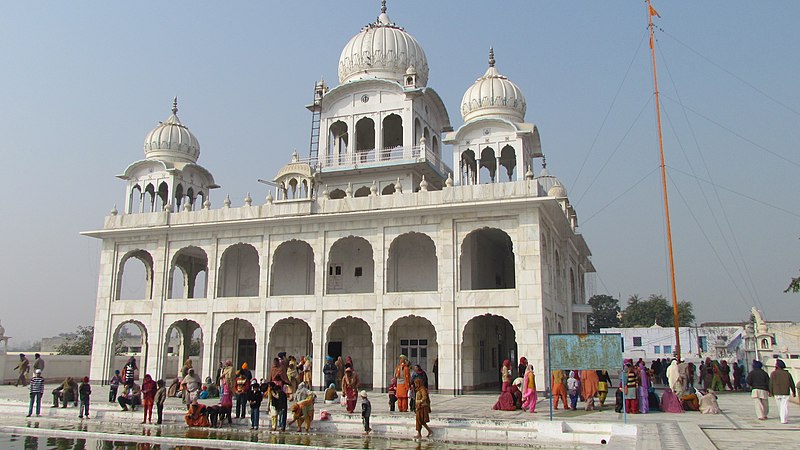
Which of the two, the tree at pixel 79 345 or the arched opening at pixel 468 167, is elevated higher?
the arched opening at pixel 468 167

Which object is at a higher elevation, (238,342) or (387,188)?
(387,188)

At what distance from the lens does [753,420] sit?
15.4 metres

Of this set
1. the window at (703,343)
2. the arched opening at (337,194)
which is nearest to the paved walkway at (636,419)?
the arched opening at (337,194)

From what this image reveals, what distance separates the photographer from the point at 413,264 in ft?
93.4

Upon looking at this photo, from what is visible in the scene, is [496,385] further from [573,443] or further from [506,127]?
[573,443]

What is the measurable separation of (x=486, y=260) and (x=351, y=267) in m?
6.58

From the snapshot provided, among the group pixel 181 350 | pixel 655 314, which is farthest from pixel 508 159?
pixel 655 314

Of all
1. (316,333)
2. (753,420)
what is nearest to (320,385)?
(316,333)

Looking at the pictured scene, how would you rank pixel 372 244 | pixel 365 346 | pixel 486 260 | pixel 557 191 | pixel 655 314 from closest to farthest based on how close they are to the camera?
pixel 372 244 → pixel 365 346 → pixel 486 260 → pixel 557 191 → pixel 655 314

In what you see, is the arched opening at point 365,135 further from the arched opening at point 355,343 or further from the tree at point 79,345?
the tree at point 79,345

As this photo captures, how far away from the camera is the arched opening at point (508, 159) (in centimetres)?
3028

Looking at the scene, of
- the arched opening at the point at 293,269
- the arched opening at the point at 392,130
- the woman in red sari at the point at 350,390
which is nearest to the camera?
the woman in red sari at the point at 350,390

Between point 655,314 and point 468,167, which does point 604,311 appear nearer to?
point 655,314

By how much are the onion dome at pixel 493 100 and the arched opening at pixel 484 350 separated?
9507 millimetres
